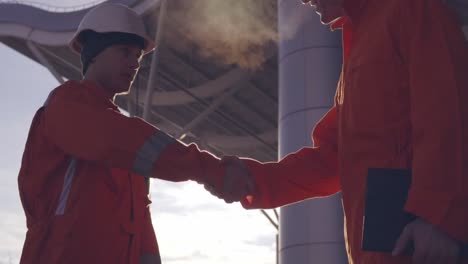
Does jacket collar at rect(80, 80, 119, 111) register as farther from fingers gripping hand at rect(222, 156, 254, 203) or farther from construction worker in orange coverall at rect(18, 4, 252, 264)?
fingers gripping hand at rect(222, 156, 254, 203)

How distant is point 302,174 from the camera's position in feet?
13.1

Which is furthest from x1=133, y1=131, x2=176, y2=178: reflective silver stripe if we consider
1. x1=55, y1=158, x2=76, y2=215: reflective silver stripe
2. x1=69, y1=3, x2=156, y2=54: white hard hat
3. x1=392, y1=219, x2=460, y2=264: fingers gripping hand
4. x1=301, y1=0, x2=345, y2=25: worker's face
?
x1=392, y1=219, x2=460, y2=264: fingers gripping hand

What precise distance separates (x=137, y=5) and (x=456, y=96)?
53.9 feet

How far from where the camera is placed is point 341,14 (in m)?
3.56

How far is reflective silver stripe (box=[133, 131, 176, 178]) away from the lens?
3512 millimetres

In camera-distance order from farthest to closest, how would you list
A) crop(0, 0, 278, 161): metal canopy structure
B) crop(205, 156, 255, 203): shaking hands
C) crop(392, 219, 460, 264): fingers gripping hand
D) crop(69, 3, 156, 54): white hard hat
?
crop(0, 0, 278, 161): metal canopy structure, crop(69, 3, 156, 54): white hard hat, crop(205, 156, 255, 203): shaking hands, crop(392, 219, 460, 264): fingers gripping hand

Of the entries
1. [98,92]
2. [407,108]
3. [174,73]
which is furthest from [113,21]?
[174,73]

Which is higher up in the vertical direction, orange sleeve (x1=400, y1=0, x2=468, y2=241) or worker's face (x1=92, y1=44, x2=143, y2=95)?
worker's face (x1=92, y1=44, x2=143, y2=95)

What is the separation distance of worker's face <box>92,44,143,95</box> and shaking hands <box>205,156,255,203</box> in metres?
0.82

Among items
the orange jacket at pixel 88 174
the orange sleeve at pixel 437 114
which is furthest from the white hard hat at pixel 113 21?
the orange sleeve at pixel 437 114

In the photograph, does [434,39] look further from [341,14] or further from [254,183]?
Answer: [254,183]

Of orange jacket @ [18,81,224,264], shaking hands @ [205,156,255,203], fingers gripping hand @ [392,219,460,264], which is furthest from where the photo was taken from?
shaking hands @ [205,156,255,203]

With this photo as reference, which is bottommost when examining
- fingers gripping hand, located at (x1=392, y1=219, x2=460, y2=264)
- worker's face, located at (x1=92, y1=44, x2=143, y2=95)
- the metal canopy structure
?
fingers gripping hand, located at (x1=392, y1=219, x2=460, y2=264)

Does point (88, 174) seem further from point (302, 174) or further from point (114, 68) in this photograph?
point (302, 174)
